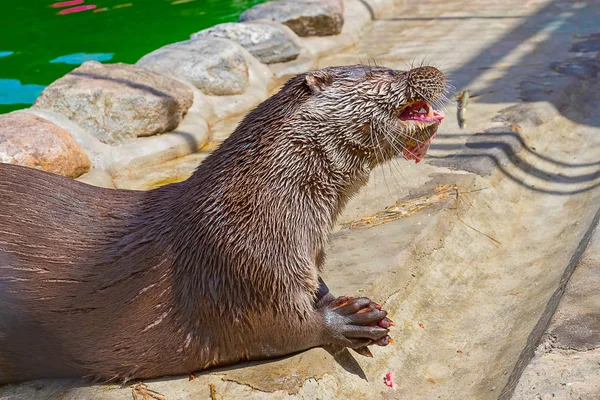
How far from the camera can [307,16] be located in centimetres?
918

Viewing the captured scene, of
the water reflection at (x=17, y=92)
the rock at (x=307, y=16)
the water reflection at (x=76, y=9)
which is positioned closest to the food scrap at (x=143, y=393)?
the water reflection at (x=17, y=92)

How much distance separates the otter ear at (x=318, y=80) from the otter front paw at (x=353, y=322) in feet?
2.85

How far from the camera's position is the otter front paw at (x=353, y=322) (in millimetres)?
3303

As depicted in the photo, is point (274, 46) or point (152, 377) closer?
point (152, 377)

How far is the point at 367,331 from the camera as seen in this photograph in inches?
130

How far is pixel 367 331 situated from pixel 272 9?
6640mm

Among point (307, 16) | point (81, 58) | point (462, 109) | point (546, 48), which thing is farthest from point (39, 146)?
point (546, 48)

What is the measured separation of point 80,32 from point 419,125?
28.3 feet

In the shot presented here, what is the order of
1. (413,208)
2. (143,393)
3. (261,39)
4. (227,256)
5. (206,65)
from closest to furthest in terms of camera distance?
(227,256)
(143,393)
(413,208)
(206,65)
(261,39)

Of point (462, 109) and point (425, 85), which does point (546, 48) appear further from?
point (425, 85)

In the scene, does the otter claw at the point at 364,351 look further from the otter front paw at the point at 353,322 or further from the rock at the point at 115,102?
the rock at the point at 115,102

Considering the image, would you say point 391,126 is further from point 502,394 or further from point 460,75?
point 460,75

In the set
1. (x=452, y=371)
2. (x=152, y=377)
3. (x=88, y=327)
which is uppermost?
(x=88, y=327)

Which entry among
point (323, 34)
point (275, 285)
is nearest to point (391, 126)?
point (275, 285)
